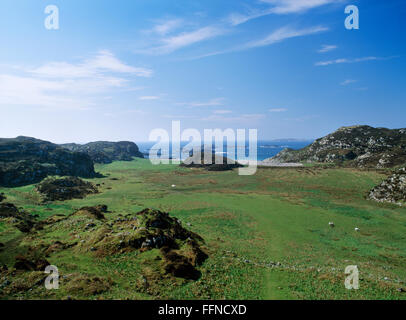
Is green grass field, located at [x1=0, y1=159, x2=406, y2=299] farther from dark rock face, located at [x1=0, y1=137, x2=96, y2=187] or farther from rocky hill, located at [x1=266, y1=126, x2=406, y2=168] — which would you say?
rocky hill, located at [x1=266, y1=126, x2=406, y2=168]

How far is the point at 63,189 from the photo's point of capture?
7694 centimetres

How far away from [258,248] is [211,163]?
12972 cm

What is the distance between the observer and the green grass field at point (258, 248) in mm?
20844

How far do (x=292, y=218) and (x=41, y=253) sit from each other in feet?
150

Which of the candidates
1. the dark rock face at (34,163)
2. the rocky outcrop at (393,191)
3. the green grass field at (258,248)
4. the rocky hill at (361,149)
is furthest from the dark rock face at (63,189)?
the rocky hill at (361,149)

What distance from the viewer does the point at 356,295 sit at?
68.7 ft

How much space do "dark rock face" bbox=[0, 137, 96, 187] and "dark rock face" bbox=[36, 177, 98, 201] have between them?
12681 millimetres

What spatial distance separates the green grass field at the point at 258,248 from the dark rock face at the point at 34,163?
15941 mm

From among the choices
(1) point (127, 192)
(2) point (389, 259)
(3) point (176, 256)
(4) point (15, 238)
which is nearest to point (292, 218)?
(2) point (389, 259)

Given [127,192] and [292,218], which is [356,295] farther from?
[127,192]

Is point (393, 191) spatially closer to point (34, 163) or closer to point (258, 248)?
point (258, 248)

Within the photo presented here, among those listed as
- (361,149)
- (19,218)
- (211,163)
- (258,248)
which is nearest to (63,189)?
(19,218)

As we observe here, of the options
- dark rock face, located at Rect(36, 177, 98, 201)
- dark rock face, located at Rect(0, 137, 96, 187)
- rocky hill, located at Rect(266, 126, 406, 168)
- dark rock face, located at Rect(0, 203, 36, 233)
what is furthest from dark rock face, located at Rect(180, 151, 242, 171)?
dark rock face, located at Rect(0, 203, 36, 233)

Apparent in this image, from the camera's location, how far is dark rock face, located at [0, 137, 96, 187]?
85688 mm
